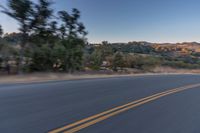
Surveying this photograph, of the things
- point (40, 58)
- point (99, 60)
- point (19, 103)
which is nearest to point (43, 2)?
point (40, 58)

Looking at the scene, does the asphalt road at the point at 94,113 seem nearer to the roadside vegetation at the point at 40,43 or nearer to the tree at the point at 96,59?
the roadside vegetation at the point at 40,43

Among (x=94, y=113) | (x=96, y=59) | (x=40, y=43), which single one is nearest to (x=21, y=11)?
(x=40, y=43)

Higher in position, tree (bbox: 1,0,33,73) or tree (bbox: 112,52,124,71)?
tree (bbox: 1,0,33,73)

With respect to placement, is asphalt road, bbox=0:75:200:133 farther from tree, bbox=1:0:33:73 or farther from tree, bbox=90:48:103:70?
tree, bbox=90:48:103:70

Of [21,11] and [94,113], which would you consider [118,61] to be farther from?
[94,113]

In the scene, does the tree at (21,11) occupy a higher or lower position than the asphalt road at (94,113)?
higher

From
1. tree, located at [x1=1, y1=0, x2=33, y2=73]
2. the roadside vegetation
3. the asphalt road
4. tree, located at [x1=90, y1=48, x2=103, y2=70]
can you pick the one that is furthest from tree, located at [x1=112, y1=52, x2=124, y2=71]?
the asphalt road

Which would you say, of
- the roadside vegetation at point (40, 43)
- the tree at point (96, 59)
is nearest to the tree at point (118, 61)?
the tree at point (96, 59)

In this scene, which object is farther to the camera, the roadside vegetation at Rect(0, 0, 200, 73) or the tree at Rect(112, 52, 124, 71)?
the tree at Rect(112, 52, 124, 71)

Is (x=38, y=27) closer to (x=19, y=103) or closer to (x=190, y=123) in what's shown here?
(x=19, y=103)

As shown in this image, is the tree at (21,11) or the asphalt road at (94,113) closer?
the asphalt road at (94,113)

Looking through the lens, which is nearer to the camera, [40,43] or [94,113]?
[94,113]

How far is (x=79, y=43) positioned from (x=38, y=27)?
5.94m

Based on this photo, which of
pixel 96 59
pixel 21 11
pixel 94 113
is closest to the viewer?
pixel 94 113
